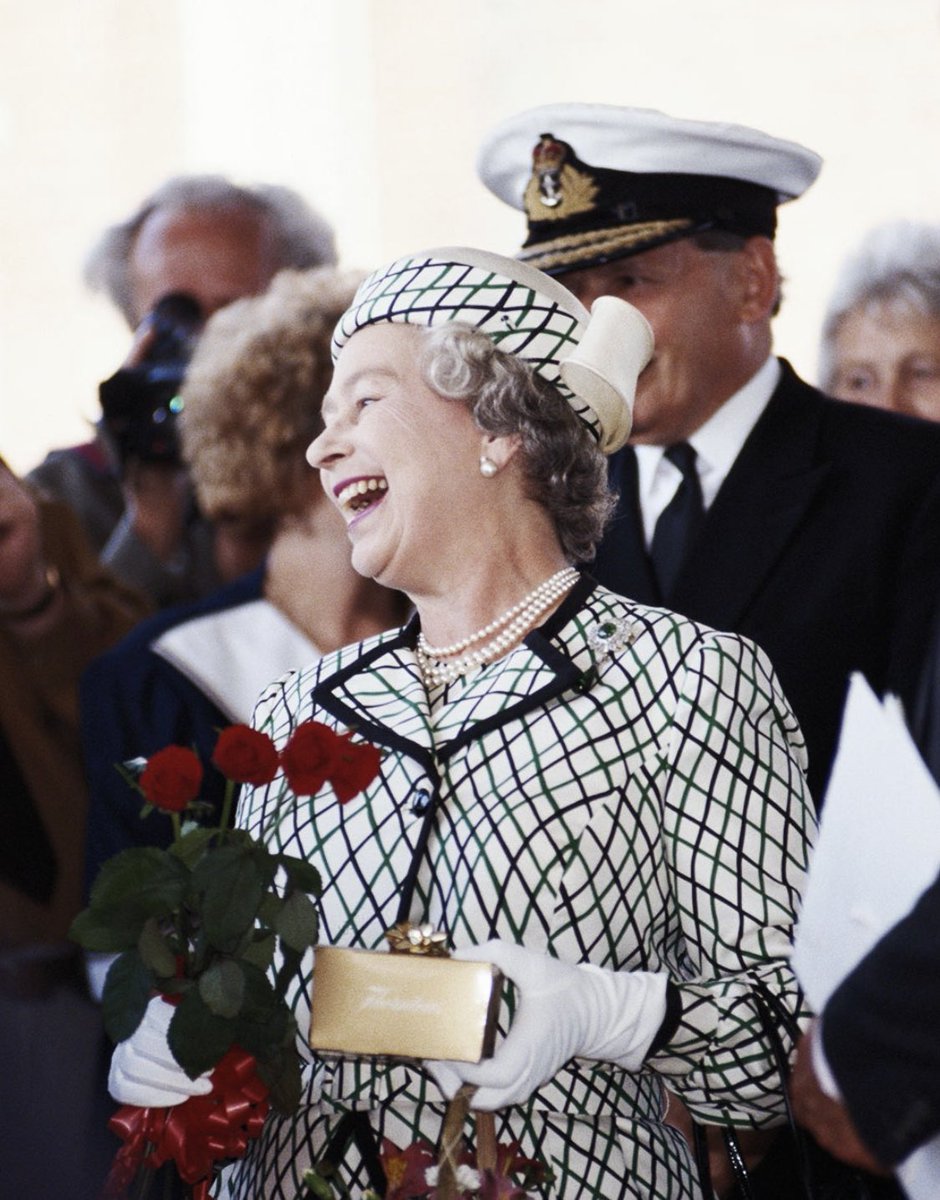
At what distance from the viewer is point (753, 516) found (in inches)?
94.7

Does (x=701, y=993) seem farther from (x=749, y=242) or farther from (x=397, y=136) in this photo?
(x=397, y=136)

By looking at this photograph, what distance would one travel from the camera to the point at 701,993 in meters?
1.55

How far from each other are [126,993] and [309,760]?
0.25 metres

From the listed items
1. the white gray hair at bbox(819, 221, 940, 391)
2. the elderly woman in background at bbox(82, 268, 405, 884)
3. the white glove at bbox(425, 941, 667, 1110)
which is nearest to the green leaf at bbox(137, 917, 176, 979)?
the white glove at bbox(425, 941, 667, 1110)

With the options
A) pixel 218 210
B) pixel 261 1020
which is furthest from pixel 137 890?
pixel 218 210

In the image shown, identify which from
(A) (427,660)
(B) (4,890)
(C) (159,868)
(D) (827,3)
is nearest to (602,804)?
(A) (427,660)

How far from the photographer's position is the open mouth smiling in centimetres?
174

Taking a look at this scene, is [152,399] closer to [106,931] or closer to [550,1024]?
[106,931]

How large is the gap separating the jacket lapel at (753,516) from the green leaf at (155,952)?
3.57ft

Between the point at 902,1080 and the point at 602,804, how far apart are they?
0.47m

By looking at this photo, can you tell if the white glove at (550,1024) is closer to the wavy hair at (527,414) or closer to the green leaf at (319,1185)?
the green leaf at (319,1185)

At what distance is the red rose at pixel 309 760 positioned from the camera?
1.41 m

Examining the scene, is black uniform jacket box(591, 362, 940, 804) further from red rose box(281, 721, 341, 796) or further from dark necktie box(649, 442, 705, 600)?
red rose box(281, 721, 341, 796)

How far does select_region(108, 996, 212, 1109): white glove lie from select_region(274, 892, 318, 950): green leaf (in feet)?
0.50
